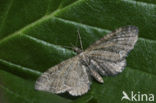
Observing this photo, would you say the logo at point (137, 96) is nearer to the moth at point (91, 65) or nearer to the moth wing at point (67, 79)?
the moth at point (91, 65)

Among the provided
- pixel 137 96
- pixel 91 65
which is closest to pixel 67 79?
pixel 91 65

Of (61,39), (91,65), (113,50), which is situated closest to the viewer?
(61,39)

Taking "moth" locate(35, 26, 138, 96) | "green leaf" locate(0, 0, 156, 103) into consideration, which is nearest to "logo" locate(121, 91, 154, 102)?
"green leaf" locate(0, 0, 156, 103)

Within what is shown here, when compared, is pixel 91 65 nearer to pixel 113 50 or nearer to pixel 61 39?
pixel 113 50

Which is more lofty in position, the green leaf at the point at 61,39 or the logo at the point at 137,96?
the green leaf at the point at 61,39

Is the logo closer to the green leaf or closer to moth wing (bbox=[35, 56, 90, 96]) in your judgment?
the green leaf

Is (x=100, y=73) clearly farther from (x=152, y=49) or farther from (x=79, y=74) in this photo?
(x=152, y=49)

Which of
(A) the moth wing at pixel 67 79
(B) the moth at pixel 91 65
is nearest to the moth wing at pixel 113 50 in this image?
(B) the moth at pixel 91 65
